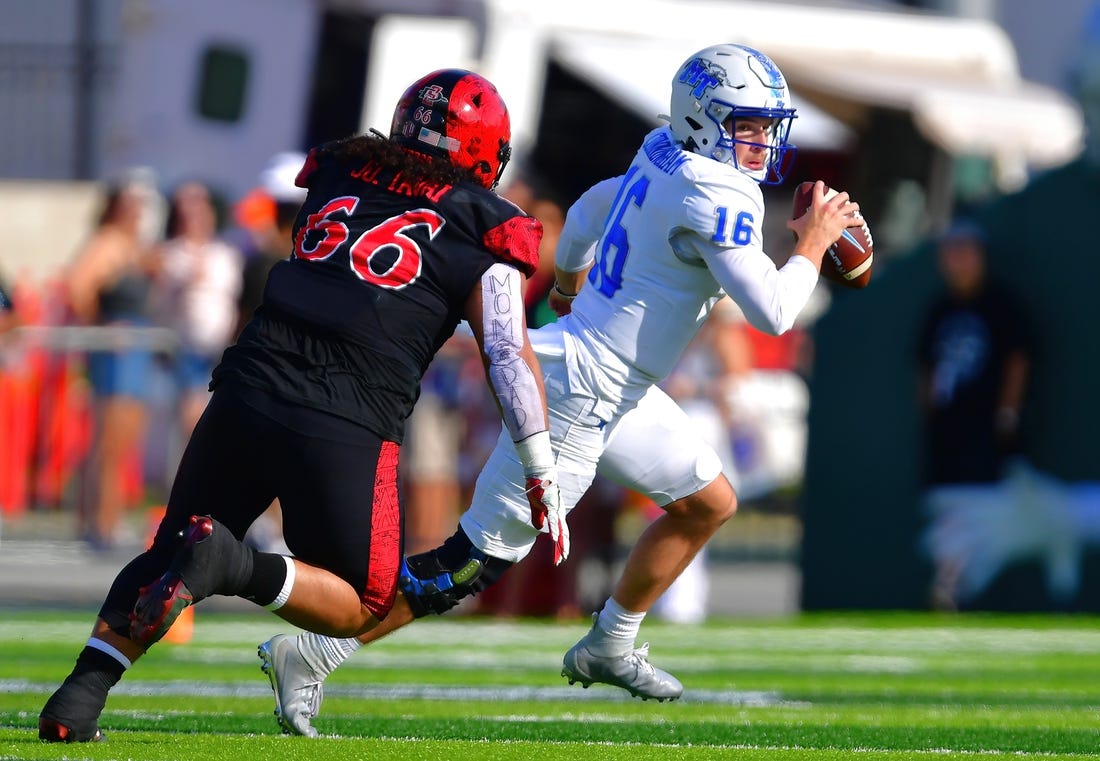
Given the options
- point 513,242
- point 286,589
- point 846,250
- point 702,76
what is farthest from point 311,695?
point 702,76

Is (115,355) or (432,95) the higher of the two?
(432,95)

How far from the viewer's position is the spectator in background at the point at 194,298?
12.2 meters

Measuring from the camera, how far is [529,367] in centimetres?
547

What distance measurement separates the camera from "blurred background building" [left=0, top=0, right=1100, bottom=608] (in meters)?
12.2

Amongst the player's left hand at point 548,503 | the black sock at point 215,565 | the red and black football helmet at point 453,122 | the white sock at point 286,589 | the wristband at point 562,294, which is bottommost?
the white sock at point 286,589

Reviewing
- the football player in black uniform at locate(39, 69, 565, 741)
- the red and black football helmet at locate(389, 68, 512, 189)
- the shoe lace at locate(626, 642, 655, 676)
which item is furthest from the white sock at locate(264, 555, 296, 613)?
the shoe lace at locate(626, 642, 655, 676)

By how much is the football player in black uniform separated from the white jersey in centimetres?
62

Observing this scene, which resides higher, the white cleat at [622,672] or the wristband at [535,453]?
the wristband at [535,453]

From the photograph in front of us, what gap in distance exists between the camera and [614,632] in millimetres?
6371

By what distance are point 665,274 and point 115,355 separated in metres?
6.83

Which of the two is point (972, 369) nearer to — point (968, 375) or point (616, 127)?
point (968, 375)

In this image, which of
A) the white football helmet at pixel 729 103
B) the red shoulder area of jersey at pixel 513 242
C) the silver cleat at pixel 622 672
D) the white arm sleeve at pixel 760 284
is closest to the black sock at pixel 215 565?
the red shoulder area of jersey at pixel 513 242

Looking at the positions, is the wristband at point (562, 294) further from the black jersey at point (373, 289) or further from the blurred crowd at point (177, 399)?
the blurred crowd at point (177, 399)

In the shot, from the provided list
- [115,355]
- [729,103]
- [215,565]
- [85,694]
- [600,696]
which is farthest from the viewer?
[115,355]
